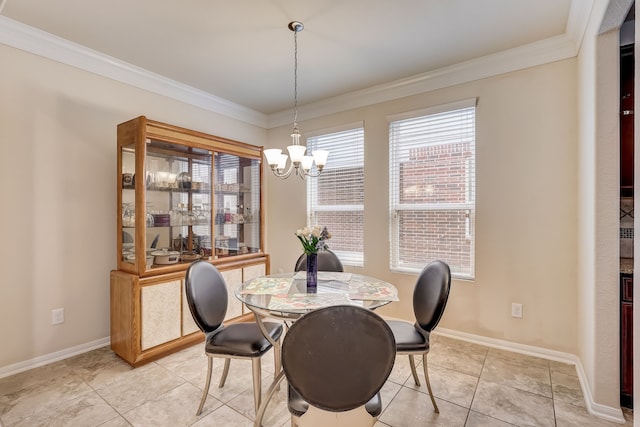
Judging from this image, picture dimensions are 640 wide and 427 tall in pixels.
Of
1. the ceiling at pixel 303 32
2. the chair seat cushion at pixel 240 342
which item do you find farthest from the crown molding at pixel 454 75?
the chair seat cushion at pixel 240 342

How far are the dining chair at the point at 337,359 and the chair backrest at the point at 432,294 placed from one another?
0.78 meters

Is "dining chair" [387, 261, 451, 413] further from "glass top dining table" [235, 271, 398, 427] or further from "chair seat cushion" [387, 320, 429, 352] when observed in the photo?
"glass top dining table" [235, 271, 398, 427]

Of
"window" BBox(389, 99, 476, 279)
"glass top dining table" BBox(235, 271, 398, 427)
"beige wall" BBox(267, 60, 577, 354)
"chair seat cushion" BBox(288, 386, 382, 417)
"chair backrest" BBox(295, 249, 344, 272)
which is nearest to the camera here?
"chair seat cushion" BBox(288, 386, 382, 417)

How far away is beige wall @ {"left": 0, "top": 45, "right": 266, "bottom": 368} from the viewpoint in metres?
2.41

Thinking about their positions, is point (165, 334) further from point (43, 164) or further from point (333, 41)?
point (333, 41)

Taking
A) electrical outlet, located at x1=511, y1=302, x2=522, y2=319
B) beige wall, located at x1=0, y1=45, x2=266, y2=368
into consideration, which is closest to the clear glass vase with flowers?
electrical outlet, located at x1=511, y1=302, x2=522, y2=319

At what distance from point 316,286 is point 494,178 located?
204 cm

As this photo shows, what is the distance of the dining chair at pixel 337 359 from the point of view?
1.19 metres

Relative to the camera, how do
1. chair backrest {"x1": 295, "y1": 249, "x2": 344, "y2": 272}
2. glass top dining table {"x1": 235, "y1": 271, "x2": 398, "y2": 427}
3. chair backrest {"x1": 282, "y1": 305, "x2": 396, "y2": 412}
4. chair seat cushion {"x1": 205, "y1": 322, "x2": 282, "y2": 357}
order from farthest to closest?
chair backrest {"x1": 295, "y1": 249, "x2": 344, "y2": 272}
chair seat cushion {"x1": 205, "y1": 322, "x2": 282, "y2": 357}
glass top dining table {"x1": 235, "y1": 271, "x2": 398, "y2": 427}
chair backrest {"x1": 282, "y1": 305, "x2": 396, "y2": 412}

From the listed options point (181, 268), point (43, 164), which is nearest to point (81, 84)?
point (43, 164)

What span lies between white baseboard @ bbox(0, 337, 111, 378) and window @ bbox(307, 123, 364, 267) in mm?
2686

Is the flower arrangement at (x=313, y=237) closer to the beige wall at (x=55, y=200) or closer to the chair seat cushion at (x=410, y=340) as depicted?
the chair seat cushion at (x=410, y=340)

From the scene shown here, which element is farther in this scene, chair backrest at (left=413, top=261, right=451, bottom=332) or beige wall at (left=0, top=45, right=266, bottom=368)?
beige wall at (left=0, top=45, right=266, bottom=368)

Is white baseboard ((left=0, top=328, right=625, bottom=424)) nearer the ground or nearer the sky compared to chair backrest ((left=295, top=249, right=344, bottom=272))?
nearer the ground
